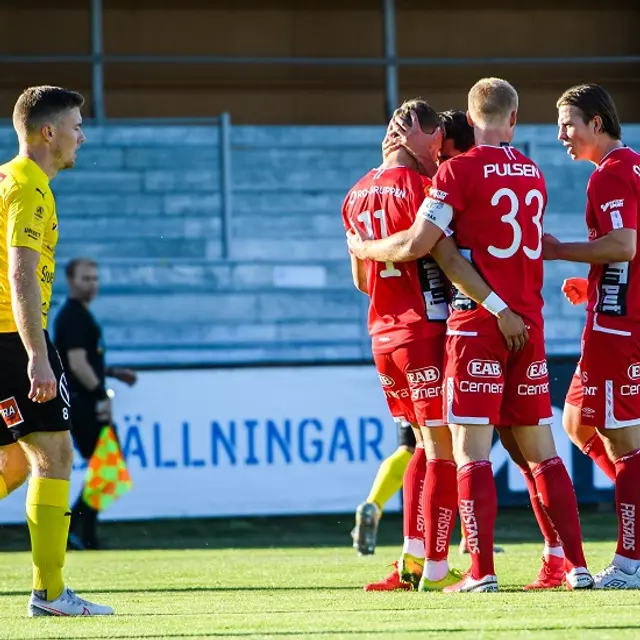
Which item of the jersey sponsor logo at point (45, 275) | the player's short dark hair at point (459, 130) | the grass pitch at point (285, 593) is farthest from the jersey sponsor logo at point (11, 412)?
the player's short dark hair at point (459, 130)

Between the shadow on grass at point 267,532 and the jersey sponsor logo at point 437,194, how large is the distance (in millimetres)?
4898

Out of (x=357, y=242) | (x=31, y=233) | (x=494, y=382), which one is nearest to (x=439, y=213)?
(x=357, y=242)

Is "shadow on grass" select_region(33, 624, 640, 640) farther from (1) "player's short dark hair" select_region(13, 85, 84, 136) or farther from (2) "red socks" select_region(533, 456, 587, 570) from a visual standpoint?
(1) "player's short dark hair" select_region(13, 85, 84, 136)

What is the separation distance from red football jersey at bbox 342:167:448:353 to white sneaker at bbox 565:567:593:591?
1.15 m

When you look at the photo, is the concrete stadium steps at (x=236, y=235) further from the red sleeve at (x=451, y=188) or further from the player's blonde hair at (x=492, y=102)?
the red sleeve at (x=451, y=188)

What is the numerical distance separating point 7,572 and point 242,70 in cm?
1079

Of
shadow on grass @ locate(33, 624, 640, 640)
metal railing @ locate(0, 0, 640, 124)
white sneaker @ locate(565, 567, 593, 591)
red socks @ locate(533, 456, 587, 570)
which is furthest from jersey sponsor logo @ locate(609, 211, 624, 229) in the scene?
metal railing @ locate(0, 0, 640, 124)

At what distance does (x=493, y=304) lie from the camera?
20.1 feet

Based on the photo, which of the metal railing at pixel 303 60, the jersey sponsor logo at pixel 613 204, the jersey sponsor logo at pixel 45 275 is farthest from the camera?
the metal railing at pixel 303 60

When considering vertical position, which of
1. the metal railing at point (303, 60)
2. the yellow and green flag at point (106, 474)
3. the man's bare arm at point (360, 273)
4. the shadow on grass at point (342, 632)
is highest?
the metal railing at point (303, 60)

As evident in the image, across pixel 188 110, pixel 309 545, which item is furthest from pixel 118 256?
pixel 309 545

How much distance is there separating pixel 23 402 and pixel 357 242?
5.48 feet

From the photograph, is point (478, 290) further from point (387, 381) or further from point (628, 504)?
point (628, 504)

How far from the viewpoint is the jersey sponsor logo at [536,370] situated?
20.7ft
